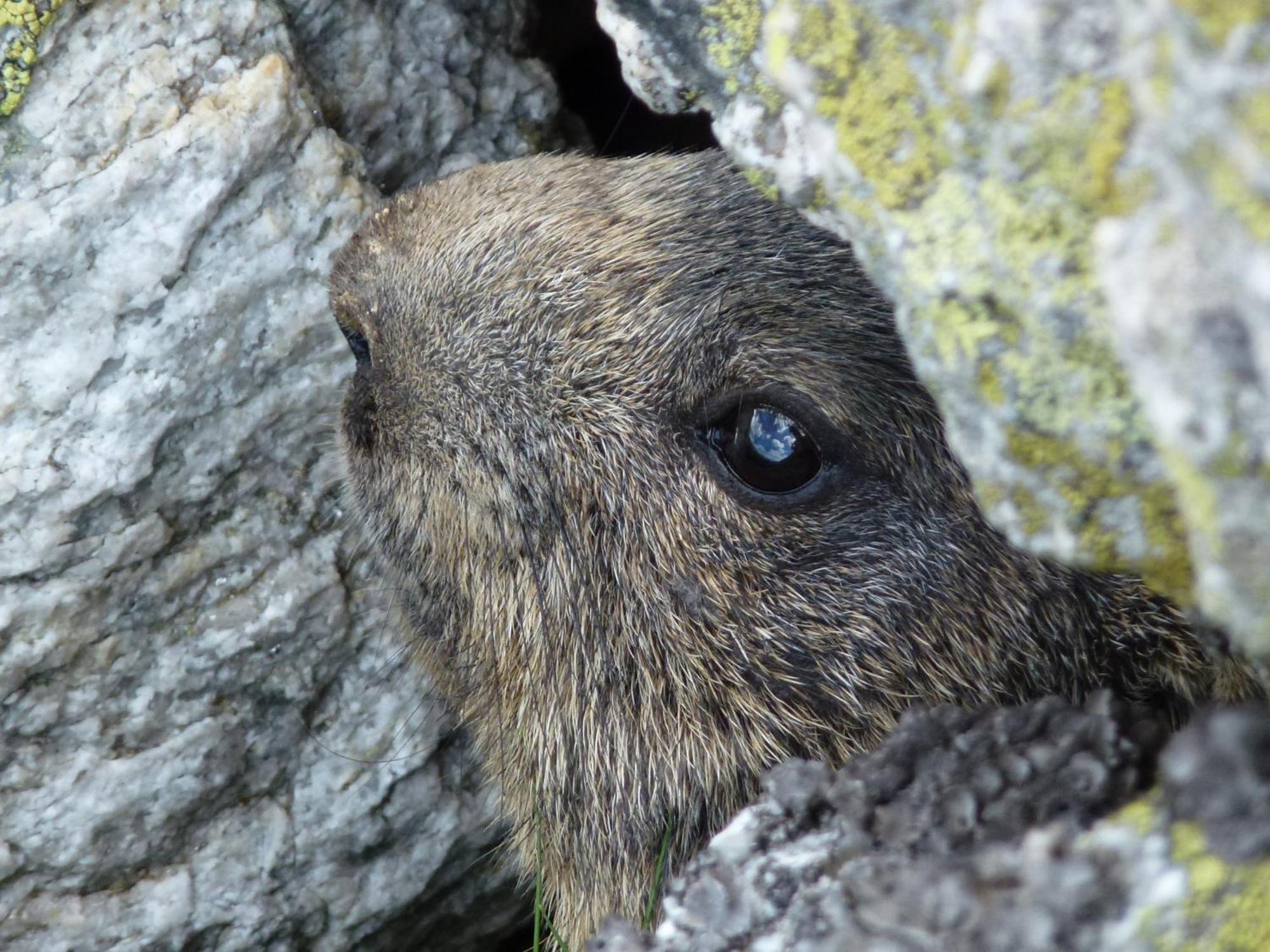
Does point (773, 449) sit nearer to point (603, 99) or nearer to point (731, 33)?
point (731, 33)

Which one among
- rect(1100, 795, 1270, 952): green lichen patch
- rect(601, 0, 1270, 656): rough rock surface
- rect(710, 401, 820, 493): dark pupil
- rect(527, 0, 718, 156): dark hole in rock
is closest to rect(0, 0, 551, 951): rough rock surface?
rect(527, 0, 718, 156): dark hole in rock

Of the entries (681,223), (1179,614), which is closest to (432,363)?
(681,223)

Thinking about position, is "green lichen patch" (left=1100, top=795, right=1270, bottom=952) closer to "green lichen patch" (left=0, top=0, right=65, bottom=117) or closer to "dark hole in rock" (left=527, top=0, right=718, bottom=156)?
"green lichen patch" (left=0, top=0, right=65, bottom=117)

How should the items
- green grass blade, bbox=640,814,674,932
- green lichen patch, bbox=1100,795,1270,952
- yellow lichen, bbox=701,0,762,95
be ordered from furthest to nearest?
green grass blade, bbox=640,814,674,932, yellow lichen, bbox=701,0,762,95, green lichen patch, bbox=1100,795,1270,952

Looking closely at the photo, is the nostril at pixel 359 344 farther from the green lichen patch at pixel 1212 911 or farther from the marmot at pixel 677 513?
the green lichen patch at pixel 1212 911

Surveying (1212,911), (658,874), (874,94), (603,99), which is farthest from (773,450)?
(603,99)
